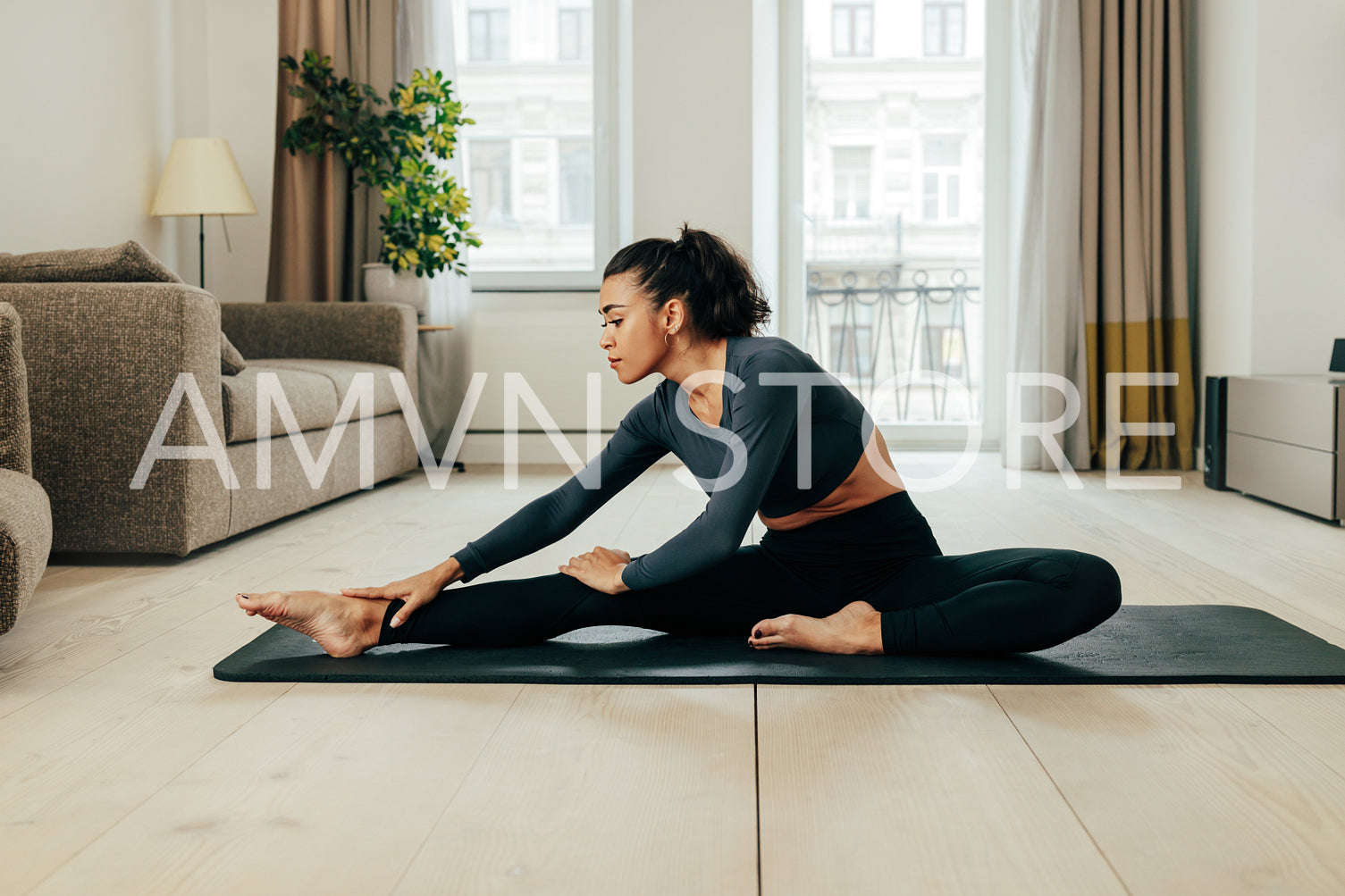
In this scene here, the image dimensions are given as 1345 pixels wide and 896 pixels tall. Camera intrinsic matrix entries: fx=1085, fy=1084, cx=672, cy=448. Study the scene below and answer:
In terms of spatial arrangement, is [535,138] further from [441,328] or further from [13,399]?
[13,399]

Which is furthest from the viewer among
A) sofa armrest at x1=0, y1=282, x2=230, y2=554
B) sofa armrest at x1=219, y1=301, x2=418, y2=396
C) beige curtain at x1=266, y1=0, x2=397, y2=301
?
beige curtain at x1=266, y1=0, x2=397, y2=301

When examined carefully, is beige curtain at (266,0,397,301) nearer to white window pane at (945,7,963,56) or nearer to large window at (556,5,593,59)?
large window at (556,5,593,59)

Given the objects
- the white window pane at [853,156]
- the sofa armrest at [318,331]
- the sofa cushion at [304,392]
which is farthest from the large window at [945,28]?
the sofa cushion at [304,392]

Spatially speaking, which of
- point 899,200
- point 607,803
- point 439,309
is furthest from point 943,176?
point 607,803

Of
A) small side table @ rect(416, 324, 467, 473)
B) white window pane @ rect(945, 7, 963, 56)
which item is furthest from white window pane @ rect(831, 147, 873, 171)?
small side table @ rect(416, 324, 467, 473)

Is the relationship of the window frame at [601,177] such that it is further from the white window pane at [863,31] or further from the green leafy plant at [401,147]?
the white window pane at [863,31]

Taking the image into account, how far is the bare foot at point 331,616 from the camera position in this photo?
1544 mm

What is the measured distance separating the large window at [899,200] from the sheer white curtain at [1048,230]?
19.9 inches

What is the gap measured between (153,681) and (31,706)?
16cm

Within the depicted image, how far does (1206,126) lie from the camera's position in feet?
13.1

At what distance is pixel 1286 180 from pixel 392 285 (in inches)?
123

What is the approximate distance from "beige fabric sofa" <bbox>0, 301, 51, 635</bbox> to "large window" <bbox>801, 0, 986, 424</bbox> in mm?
3413

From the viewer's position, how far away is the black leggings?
1.54 metres

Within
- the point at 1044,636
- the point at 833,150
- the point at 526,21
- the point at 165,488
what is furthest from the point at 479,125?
the point at 1044,636
